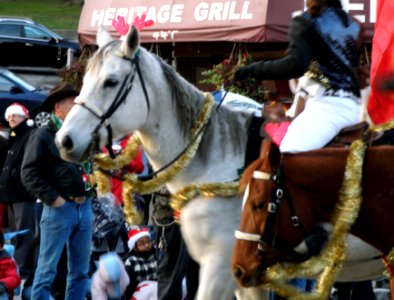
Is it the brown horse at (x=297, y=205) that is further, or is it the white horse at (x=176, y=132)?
Result: the white horse at (x=176, y=132)

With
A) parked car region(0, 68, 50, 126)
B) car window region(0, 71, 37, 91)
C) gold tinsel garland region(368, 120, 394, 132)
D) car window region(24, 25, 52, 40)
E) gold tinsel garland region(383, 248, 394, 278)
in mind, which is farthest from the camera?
car window region(24, 25, 52, 40)

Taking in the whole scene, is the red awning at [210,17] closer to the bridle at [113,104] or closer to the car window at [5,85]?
the car window at [5,85]

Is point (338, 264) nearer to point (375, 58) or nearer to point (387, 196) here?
point (387, 196)

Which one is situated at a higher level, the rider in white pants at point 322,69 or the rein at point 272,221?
the rider in white pants at point 322,69

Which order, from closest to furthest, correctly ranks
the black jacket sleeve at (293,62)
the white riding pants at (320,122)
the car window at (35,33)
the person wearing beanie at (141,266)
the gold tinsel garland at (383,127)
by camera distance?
the gold tinsel garland at (383,127), the black jacket sleeve at (293,62), the white riding pants at (320,122), the person wearing beanie at (141,266), the car window at (35,33)

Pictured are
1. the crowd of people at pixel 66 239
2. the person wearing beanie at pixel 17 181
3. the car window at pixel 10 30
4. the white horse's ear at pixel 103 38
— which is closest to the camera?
the white horse's ear at pixel 103 38

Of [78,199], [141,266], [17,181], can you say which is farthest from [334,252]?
[17,181]

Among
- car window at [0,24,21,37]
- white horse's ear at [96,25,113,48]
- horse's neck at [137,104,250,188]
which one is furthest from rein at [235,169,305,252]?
car window at [0,24,21,37]

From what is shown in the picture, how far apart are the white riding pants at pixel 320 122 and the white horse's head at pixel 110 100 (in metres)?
1.02

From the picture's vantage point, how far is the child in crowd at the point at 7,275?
9383mm

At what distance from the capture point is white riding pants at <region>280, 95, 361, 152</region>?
6.27 m

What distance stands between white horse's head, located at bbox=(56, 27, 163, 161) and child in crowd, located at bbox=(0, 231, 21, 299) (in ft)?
10.2

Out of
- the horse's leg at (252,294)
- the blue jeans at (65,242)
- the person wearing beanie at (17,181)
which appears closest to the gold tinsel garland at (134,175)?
the horse's leg at (252,294)

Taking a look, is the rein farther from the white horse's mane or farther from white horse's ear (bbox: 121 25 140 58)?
white horse's ear (bbox: 121 25 140 58)
